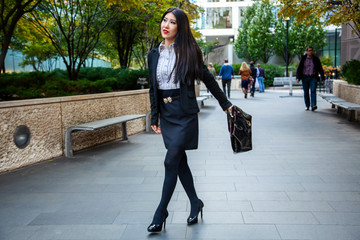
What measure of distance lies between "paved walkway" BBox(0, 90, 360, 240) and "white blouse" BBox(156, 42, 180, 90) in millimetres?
1306

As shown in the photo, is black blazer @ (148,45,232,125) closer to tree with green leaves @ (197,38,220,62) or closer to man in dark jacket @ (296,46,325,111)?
man in dark jacket @ (296,46,325,111)

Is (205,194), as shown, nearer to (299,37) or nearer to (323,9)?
(323,9)

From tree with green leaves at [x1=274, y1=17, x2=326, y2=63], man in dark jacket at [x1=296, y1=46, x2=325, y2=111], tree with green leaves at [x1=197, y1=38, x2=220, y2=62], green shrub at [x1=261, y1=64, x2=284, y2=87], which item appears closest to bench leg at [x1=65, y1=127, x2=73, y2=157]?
man in dark jacket at [x1=296, y1=46, x2=325, y2=111]

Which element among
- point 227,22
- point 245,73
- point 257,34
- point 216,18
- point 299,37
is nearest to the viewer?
point 245,73

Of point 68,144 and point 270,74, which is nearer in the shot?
point 68,144

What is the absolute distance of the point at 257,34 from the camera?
4262cm

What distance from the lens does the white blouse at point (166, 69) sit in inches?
137

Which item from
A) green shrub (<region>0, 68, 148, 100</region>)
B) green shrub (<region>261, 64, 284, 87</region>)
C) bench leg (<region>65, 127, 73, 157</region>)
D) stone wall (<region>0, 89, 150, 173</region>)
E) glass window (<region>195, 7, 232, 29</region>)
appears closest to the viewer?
stone wall (<region>0, 89, 150, 173</region>)

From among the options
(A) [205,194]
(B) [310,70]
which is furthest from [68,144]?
(B) [310,70]

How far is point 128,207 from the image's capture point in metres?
4.23

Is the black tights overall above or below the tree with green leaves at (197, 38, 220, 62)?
below

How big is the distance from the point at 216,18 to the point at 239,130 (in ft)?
158

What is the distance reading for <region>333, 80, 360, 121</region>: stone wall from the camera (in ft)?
35.3

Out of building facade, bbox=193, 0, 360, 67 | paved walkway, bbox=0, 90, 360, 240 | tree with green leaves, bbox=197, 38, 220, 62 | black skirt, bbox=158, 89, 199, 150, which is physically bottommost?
paved walkway, bbox=0, 90, 360, 240
